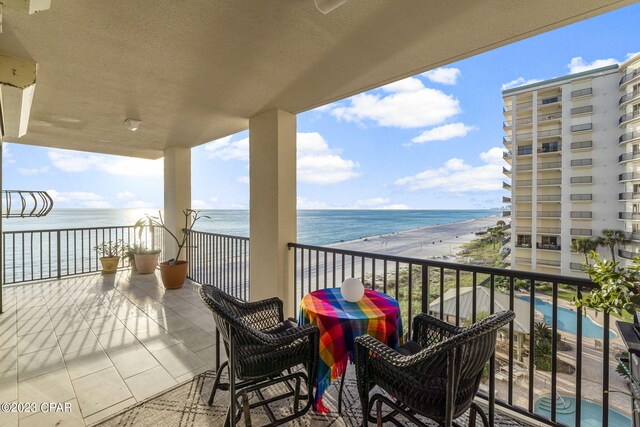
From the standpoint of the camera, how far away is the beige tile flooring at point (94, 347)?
1887mm

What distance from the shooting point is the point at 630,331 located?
1.13 meters

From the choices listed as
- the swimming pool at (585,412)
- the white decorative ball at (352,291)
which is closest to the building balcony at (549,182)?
the swimming pool at (585,412)

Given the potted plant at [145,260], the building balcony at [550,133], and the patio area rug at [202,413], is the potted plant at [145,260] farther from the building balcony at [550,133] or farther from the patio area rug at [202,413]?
the building balcony at [550,133]

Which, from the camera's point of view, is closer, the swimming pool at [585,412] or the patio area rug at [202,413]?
the patio area rug at [202,413]

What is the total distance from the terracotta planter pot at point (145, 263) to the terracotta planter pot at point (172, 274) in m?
1.24

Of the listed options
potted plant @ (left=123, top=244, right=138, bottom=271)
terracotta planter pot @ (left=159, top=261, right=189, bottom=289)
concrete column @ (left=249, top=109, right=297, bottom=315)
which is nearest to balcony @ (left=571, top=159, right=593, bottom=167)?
concrete column @ (left=249, top=109, right=297, bottom=315)

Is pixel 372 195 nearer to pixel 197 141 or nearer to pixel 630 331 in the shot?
pixel 197 141

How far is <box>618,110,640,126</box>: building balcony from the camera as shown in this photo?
702 centimetres

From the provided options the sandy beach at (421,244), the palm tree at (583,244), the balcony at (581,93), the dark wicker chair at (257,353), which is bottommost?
the sandy beach at (421,244)

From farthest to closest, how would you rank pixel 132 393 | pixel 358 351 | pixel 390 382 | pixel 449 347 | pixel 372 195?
pixel 372 195 → pixel 132 393 → pixel 358 351 → pixel 390 382 → pixel 449 347

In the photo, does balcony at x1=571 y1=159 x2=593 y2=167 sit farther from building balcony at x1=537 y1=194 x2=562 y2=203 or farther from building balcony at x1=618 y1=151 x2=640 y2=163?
building balcony at x1=618 y1=151 x2=640 y2=163

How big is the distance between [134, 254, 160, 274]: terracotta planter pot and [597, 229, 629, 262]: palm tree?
10474 millimetres

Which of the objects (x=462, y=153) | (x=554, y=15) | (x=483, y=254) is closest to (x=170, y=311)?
(x=554, y=15)

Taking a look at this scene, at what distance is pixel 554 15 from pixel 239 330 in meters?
2.57
